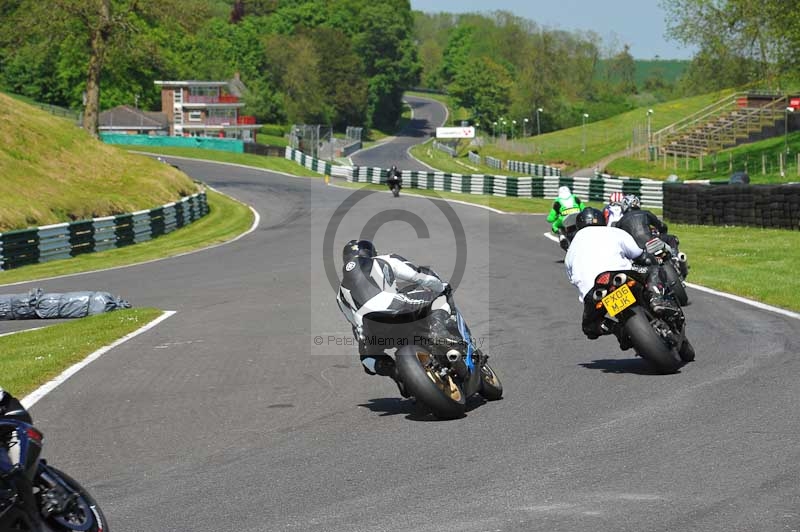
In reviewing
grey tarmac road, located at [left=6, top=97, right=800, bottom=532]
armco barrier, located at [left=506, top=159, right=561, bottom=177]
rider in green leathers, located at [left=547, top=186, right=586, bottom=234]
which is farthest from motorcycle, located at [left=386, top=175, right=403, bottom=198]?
grey tarmac road, located at [left=6, top=97, right=800, bottom=532]

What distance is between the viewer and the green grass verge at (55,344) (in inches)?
456

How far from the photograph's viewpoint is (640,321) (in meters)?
10.2

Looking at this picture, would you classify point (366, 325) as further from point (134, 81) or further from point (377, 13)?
point (377, 13)

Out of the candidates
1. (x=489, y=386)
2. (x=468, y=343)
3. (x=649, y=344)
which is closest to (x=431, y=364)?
(x=468, y=343)

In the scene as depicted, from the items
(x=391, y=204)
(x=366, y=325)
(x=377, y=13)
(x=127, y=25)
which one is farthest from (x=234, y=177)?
(x=377, y=13)

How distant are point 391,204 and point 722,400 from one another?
37116 millimetres

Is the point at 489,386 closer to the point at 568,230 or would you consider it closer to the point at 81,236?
the point at 568,230

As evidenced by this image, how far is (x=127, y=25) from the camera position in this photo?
183 feet

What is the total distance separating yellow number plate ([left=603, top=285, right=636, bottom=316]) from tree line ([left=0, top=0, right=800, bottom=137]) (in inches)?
1739

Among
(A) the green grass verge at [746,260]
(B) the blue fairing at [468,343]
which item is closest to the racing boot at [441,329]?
(B) the blue fairing at [468,343]

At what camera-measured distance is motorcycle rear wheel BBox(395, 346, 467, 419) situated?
27.7ft

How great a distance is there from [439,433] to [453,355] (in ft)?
2.22

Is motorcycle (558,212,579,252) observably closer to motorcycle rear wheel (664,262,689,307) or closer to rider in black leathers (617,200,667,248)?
rider in black leathers (617,200,667,248)

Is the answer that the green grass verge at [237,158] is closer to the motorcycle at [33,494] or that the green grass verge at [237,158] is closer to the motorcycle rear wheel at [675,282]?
the motorcycle rear wheel at [675,282]
